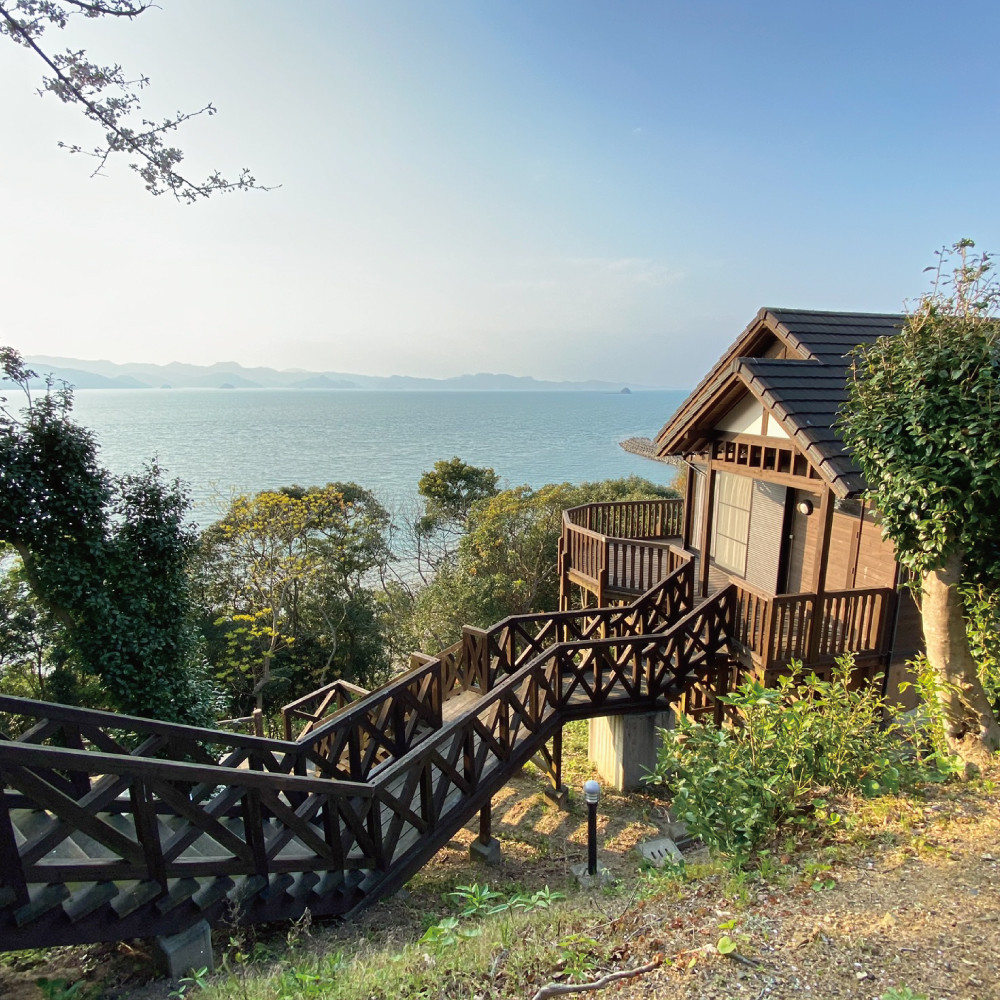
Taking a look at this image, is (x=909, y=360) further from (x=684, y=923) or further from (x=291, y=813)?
(x=291, y=813)

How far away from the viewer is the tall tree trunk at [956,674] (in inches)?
189

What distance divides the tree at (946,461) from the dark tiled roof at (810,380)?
112cm

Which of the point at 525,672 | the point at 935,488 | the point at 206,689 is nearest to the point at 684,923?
the point at 935,488

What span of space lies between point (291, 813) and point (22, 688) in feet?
39.1

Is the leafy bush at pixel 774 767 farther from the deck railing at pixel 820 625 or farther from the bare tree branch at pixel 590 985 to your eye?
the deck railing at pixel 820 625

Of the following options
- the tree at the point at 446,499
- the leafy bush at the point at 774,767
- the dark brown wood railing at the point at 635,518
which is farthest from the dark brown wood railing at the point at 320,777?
the tree at the point at 446,499

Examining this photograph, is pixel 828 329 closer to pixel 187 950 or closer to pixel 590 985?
pixel 590 985

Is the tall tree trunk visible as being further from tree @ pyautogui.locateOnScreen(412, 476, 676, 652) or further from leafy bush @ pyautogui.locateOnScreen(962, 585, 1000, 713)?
tree @ pyautogui.locateOnScreen(412, 476, 676, 652)

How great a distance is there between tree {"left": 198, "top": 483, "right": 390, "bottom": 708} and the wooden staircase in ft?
27.2

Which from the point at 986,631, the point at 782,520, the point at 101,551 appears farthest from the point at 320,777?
the point at 782,520

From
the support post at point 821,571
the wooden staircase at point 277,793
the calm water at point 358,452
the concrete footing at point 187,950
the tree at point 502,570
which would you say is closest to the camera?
the wooden staircase at point 277,793

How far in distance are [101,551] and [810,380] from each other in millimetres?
9968

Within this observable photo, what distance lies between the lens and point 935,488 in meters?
4.47

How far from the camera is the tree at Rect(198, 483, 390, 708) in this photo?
51.7 feet
